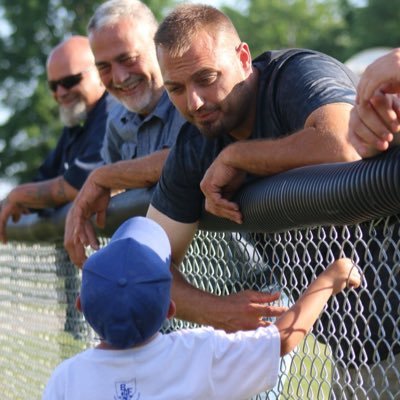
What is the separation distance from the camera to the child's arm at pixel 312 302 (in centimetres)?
245

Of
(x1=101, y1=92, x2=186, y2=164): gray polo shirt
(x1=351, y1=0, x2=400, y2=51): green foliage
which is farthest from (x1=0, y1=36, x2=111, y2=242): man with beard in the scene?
(x1=351, y1=0, x2=400, y2=51): green foliage

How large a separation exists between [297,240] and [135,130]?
2250 millimetres

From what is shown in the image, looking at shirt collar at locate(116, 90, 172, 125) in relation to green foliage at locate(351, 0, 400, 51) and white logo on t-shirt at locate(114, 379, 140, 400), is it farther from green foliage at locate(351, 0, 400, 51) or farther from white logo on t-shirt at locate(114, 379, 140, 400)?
green foliage at locate(351, 0, 400, 51)

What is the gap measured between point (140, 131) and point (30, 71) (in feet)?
96.7

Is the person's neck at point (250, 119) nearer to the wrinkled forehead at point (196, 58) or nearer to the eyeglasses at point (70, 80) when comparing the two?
the wrinkled forehead at point (196, 58)

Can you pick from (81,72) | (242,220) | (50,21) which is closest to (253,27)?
(50,21)

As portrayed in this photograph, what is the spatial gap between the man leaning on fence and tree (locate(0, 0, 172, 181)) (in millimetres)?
26475

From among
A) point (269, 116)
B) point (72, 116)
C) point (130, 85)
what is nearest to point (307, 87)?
point (269, 116)

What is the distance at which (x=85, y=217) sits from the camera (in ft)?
14.1

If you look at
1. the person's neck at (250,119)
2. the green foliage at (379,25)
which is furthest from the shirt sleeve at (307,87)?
the green foliage at (379,25)

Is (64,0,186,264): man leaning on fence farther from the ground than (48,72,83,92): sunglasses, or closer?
farther from the ground

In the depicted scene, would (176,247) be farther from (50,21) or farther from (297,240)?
(50,21)

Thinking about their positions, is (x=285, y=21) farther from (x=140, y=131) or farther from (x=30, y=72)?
(x=140, y=131)

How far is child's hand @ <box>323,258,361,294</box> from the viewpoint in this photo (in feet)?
8.07
